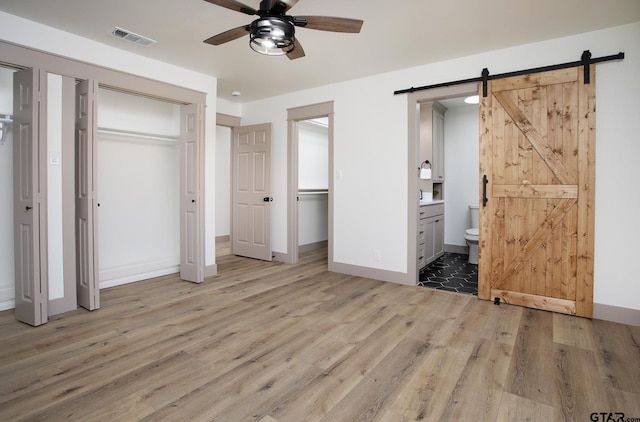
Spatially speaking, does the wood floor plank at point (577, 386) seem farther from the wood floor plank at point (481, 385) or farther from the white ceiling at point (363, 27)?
the white ceiling at point (363, 27)

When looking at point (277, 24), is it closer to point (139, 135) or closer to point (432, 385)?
point (432, 385)

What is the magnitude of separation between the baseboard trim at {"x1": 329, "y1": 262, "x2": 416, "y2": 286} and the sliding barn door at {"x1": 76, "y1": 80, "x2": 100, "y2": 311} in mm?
2821

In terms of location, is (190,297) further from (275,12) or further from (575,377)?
(575,377)

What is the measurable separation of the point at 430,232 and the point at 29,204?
4.63 meters

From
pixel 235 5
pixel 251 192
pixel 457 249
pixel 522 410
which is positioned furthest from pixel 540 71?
pixel 251 192

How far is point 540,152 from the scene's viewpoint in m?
3.24

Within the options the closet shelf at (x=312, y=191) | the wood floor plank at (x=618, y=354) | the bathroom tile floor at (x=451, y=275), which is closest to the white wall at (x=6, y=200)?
the closet shelf at (x=312, y=191)

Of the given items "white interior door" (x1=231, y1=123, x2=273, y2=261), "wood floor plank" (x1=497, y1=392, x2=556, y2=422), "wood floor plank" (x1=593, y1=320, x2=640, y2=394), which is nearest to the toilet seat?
"wood floor plank" (x1=593, y1=320, x2=640, y2=394)

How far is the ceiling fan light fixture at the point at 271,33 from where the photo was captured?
7.32ft

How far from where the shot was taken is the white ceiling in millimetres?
2656

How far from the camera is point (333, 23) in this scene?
2.26m

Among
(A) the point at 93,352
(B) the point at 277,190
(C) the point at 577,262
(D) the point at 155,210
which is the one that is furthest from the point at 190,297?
(C) the point at 577,262

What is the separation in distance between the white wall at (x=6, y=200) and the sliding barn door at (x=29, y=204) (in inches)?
17.1

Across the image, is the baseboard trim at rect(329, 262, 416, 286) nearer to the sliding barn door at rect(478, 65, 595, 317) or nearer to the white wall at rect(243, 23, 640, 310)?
the white wall at rect(243, 23, 640, 310)
